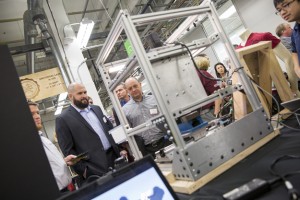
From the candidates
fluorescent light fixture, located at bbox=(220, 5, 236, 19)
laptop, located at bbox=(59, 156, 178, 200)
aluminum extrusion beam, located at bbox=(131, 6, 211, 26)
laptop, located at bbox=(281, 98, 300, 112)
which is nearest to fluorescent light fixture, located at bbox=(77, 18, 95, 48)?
aluminum extrusion beam, located at bbox=(131, 6, 211, 26)

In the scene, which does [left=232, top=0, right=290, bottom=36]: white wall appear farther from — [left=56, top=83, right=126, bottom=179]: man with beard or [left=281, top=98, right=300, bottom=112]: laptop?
[left=281, top=98, right=300, bottom=112]: laptop

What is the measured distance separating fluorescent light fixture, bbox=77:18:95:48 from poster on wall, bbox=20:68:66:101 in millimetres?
795

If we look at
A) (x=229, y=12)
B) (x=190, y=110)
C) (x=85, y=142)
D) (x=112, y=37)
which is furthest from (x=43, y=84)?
(x=229, y=12)

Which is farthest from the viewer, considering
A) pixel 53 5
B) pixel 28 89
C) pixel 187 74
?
pixel 53 5

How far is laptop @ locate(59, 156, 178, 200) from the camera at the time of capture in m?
0.72

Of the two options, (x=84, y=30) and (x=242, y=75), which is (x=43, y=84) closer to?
(x=84, y=30)

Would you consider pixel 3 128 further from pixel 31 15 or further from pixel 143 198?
pixel 31 15

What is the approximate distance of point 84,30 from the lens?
179 inches

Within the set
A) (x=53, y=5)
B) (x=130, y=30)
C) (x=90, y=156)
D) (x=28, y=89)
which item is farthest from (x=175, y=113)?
(x=53, y=5)

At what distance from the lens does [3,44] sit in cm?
68

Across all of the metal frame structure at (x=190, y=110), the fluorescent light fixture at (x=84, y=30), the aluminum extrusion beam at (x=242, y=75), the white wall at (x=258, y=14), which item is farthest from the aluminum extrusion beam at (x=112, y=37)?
the white wall at (x=258, y=14)

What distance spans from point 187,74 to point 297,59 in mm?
1106

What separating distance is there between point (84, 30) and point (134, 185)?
4.22m

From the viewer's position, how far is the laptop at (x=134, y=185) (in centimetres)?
72
